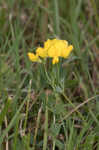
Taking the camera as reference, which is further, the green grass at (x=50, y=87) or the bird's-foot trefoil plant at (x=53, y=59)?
the green grass at (x=50, y=87)

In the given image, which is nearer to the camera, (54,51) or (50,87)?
(54,51)

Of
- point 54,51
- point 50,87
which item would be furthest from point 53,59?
point 50,87

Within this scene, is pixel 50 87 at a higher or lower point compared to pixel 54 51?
lower

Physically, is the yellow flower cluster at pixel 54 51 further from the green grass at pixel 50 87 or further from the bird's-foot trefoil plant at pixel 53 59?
the green grass at pixel 50 87

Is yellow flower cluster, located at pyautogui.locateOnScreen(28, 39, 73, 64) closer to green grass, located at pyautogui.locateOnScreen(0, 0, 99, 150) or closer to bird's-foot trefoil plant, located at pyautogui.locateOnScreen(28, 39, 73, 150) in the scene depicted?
bird's-foot trefoil plant, located at pyautogui.locateOnScreen(28, 39, 73, 150)

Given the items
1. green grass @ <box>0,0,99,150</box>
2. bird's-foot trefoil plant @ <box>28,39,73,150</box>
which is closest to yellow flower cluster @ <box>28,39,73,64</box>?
bird's-foot trefoil plant @ <box>28,39,73,150</box>

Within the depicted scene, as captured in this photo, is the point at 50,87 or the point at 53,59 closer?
the point at 53,59

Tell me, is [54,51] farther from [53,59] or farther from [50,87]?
[50,87]

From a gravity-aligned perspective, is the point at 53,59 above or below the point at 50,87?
above

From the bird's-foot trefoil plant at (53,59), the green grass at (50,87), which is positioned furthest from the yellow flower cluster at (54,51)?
the green grass at (50,87)
